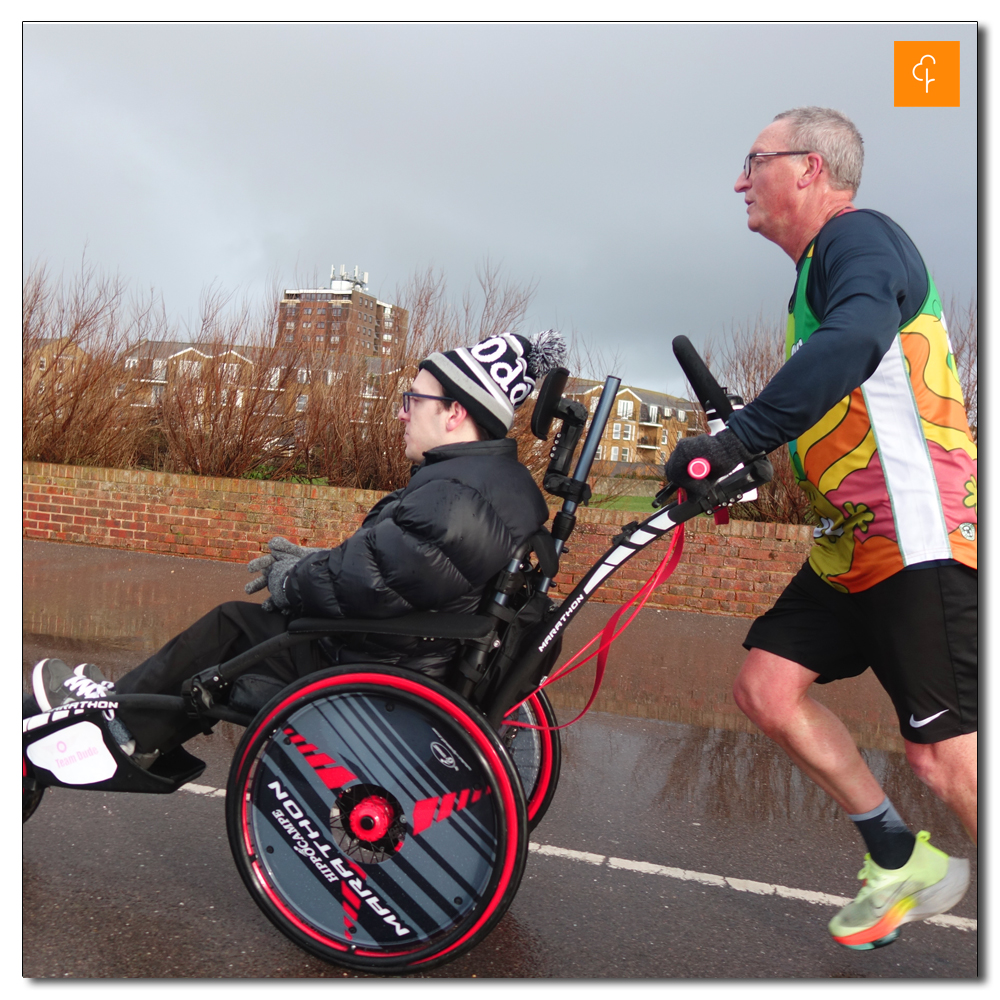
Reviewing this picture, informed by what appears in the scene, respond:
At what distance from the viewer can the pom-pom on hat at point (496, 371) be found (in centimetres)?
253

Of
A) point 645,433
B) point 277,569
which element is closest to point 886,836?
point 277,569

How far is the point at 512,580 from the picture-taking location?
232 centimetres

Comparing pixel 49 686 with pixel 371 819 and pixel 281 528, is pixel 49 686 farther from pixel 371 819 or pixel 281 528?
pixel 281 528

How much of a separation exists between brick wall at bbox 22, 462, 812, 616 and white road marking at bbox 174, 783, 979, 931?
461cm

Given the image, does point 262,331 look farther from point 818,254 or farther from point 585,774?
point 818,254

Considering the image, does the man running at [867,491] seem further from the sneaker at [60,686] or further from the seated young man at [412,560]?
the sneaker at [60,686]


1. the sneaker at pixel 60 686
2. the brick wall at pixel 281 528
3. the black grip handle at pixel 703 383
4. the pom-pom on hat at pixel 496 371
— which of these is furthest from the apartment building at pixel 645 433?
the sneaker at pixel 60 686

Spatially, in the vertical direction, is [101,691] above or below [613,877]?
above

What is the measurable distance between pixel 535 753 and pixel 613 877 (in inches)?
17.6

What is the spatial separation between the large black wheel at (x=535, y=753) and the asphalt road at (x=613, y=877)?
223mm

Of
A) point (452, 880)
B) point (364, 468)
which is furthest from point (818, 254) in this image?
point (364, 468)

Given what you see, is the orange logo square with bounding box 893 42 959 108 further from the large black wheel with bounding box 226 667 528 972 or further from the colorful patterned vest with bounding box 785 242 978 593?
the large black wheel with bounding box 226 667 528 972

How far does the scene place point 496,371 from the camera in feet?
8.38

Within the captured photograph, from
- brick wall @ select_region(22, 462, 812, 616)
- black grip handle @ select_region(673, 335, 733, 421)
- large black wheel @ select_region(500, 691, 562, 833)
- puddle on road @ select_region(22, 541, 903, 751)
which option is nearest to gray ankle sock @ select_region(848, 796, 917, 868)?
large black wheel @ select_region(500, 691, 562, 833)
